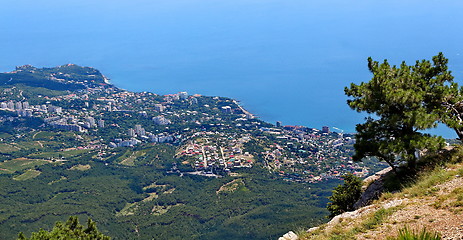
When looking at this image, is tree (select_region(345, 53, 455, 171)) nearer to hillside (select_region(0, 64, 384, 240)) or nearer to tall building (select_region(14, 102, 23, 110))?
hillside (select_region(0, 64, 384, 240))

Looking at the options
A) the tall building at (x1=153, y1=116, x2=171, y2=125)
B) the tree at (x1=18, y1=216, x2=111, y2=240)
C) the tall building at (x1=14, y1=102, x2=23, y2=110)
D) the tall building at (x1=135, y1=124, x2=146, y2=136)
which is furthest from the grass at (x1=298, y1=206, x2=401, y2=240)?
the tall building at (x1=14, y1=102, x2=23, y2=110)

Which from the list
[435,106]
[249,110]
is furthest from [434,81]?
Result: [249,110]

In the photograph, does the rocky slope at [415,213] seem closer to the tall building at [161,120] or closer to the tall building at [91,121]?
A: the tall building at [161,120]

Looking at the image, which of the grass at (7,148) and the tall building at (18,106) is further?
the tall building at (18,106)

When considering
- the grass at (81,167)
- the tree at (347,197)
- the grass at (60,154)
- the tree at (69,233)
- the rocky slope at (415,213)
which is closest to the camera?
the rocky slope at (415,213)

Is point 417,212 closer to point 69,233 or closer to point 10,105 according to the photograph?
point 69,233

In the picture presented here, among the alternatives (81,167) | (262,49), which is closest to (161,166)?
(81,167)

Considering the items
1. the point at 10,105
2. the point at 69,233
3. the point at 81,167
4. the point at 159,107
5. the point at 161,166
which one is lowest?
the point at 69,233

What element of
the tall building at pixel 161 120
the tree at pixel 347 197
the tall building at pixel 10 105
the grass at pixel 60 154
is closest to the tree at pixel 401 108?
the tree at pixel 347 197
